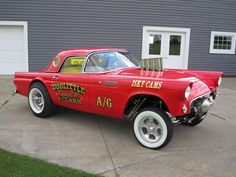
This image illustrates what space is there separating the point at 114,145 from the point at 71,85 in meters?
1.47

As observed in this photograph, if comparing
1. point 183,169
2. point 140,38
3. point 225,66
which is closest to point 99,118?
point 183,169

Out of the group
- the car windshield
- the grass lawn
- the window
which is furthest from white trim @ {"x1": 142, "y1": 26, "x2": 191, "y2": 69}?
the grass lawn

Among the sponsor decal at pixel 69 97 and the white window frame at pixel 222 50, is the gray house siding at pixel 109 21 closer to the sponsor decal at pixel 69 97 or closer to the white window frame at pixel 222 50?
the white window frame at pixel 222 50

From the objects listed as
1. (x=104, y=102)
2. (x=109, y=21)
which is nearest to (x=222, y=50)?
(x=109, y=21)

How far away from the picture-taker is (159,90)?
389 centimetres

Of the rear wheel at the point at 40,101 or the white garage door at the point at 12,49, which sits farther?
the white garage door at the point at 12,49

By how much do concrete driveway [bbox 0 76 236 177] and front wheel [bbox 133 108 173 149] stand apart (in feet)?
0.44

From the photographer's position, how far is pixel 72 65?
5293mm

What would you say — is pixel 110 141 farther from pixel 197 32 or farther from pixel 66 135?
pixel 197 32

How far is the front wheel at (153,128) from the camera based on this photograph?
3949mm

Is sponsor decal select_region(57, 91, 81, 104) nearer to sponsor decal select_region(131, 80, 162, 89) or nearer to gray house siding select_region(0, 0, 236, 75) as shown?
sponsor decal select_region(131, 80, 162, 89)

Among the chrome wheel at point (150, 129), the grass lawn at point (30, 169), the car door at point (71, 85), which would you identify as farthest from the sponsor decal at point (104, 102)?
the grass lawn at point (30, 169)

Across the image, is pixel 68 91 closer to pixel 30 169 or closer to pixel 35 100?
pixel 35 100

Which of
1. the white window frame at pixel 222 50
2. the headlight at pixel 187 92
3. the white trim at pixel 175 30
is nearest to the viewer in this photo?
the headlight at pixel 187 92
